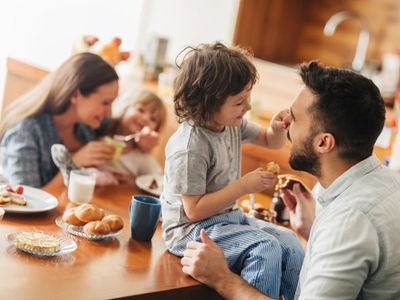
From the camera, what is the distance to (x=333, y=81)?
1335mm

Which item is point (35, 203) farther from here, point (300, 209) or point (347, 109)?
point (347, 109)

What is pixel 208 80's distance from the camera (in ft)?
4.97

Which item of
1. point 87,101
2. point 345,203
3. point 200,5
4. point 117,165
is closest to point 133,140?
point 117,165

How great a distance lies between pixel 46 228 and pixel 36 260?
22 centimetres

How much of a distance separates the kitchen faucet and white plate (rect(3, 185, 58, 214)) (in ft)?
8.91

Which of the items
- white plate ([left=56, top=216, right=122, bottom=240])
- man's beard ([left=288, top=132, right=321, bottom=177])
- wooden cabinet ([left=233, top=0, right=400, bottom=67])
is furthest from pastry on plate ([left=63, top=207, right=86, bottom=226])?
wooden cabinet ([left=233, top=0, right=400, bottom=67])

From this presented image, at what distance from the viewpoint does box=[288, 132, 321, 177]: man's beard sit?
1.40m

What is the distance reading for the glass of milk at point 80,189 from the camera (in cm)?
176

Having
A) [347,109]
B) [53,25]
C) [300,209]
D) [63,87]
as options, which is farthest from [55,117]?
[53,25]

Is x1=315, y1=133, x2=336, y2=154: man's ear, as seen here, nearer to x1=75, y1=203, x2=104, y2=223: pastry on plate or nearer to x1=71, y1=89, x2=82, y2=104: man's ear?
x1=75, y1=203, x2=104, y2=223: pastry on plate

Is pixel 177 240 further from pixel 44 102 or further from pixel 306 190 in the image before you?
pixel 44 102

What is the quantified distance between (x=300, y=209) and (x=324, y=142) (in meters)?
0.49

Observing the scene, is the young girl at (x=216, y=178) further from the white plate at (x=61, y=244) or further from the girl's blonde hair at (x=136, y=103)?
the girl's blonde hair at (x=136, y=103)

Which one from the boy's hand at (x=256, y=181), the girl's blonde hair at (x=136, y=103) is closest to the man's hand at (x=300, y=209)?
the boy's hand at (x=256, y=181)
